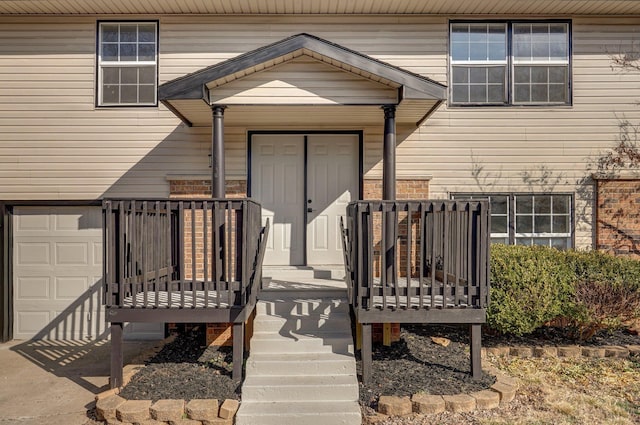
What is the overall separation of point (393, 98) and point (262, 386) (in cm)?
368

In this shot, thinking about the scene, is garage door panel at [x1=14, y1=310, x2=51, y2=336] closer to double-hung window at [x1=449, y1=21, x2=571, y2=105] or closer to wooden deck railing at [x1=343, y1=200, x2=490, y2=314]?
wooden deck railing at [x1=343, y1=200, x2=490, y2=314]

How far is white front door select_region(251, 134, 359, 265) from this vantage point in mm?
7723

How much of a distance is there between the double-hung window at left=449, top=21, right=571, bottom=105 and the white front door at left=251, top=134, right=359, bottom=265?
6.88 ft

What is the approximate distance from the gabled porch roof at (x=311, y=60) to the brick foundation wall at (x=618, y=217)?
351cm

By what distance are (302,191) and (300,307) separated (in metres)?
2.28

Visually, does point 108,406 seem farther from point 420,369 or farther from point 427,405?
point 420,369

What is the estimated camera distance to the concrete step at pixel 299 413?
447 centimetres

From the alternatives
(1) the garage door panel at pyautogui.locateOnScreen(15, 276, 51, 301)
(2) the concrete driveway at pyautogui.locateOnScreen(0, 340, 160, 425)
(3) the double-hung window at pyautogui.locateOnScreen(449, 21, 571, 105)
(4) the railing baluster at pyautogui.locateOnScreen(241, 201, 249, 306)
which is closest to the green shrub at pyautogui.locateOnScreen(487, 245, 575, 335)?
(3) the double-hung window at pyautogui.locateOnScreen(449, 21, 571, 105)

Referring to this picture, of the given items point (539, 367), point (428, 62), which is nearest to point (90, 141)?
point (428, 62)

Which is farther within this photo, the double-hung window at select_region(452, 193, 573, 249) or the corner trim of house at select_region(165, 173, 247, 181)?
the double-hung window at select_region(452, 193, 573, 249)

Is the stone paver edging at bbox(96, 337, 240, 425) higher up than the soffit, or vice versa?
the soffit

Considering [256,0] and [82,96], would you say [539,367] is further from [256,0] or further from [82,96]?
[82,96]

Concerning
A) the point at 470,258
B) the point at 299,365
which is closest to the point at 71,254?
the point at 299,365

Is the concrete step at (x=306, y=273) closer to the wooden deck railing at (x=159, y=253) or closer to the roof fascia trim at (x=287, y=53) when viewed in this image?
the wooden deck railing at (x=159, y=253)
